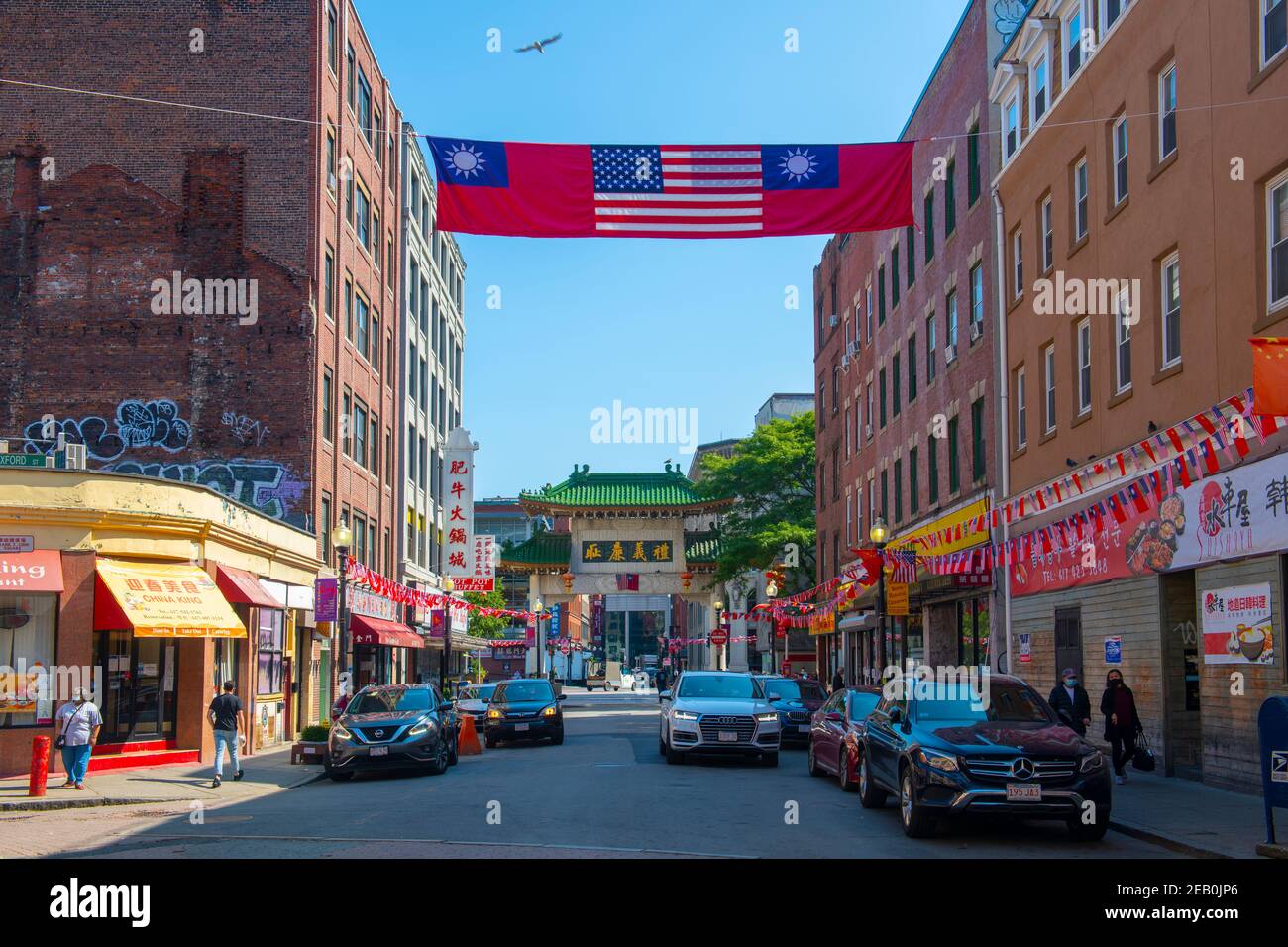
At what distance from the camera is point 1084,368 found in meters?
23.5

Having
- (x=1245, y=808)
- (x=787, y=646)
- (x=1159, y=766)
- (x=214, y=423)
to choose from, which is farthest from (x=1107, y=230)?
(x=787, y=646)

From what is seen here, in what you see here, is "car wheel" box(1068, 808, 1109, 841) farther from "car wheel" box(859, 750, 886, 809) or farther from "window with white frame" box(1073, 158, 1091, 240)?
"window with white frame" box(1073, 158, 1091, 240)

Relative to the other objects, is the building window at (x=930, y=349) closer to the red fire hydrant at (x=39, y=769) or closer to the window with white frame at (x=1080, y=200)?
the window with white frame at (x=1080, y=200)

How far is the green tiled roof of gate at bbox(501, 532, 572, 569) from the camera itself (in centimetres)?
6562

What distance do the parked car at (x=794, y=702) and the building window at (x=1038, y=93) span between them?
41.9 ft

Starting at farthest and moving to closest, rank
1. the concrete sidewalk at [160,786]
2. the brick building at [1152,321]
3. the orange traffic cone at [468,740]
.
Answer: the orange traffic cone at [468,740]
the concrete sidewalk at [160,786]
the brick building at [1152,321]

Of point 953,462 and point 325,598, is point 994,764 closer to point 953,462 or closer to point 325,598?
point 953,462

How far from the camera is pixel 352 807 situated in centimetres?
1659

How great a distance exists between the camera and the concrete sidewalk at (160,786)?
18.2 metres

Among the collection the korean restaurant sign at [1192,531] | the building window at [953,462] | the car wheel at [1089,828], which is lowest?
the car wheel at [1089,828]

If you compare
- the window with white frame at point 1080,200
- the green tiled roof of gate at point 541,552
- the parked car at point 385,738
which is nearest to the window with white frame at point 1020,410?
the window with white frame at point 1080,200

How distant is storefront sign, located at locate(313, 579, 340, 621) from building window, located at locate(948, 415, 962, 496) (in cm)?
1511

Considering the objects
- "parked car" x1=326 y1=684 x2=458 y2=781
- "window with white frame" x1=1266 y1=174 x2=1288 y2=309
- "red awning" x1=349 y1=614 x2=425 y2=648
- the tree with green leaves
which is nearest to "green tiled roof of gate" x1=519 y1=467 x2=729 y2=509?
the tree with green leaves

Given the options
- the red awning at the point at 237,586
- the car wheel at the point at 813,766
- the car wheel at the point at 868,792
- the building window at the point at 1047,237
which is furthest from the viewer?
the red awning at the point at 237,586
